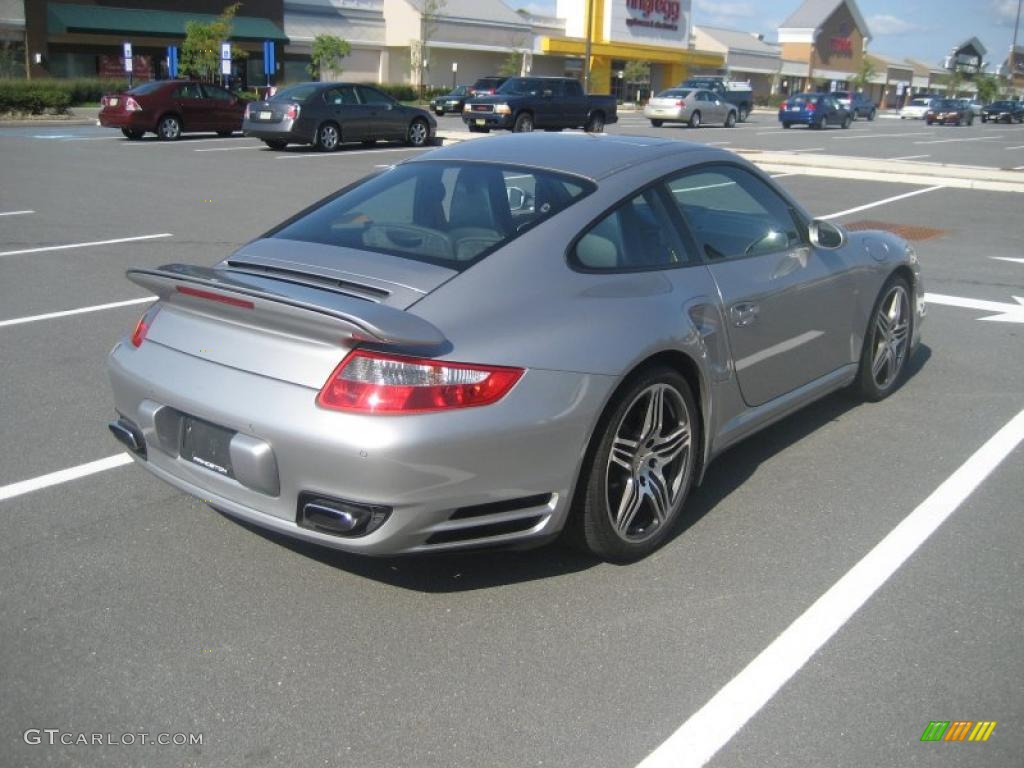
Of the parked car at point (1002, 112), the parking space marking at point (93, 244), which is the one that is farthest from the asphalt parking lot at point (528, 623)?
the parked car at point (1002, 112)

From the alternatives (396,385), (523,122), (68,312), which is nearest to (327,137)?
(523,122)

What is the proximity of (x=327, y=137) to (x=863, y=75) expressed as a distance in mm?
80901

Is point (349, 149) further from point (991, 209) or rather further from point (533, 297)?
point (533, 297)

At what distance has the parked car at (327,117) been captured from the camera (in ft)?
74.3

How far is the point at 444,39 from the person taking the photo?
60031mm

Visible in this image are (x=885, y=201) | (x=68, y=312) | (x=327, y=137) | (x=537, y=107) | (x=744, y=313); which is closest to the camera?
(x=744, y=313)

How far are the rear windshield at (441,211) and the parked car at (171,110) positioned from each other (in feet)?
73.9

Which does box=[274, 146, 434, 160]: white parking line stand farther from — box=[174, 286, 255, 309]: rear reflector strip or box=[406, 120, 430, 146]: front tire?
box=[174, 286, 255, 309]: rear reflector strip

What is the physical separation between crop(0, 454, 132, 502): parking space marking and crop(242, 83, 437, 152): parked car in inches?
739

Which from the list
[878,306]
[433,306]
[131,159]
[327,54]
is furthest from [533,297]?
[327,54]

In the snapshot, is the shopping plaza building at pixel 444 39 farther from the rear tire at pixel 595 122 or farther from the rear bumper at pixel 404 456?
the rear bumper at pixel 404 456

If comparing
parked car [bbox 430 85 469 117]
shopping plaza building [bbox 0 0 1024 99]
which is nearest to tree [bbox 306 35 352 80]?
shopping plaza building [bbox 0 0 1024 99]

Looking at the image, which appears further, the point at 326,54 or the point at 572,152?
the point at 326,54

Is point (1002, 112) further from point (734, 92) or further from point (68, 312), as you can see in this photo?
point (68, 312)
